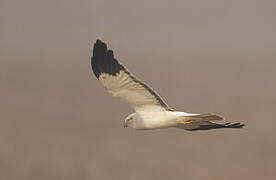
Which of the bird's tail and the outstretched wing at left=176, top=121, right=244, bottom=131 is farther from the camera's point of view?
the outstretched wing at left=176, top=121, right=244, bottom=131

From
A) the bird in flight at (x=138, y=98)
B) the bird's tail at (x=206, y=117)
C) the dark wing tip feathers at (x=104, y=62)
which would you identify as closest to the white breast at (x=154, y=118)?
the bird in flight at (x=138, y=98)

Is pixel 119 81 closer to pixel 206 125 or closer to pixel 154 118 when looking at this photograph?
pixel 154 118

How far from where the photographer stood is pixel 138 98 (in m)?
4.51

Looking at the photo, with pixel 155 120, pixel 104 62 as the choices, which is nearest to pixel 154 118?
pixel 155 120

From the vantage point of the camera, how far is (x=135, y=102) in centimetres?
458

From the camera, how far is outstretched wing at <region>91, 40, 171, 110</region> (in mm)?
4227

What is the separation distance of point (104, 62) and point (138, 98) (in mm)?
464

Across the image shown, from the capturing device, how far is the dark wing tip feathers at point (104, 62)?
13.8ft

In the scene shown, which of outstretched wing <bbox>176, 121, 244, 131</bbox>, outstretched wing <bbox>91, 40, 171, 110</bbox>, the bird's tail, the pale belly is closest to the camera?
the bird's tail

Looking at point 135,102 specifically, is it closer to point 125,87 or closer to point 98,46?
point 125,87

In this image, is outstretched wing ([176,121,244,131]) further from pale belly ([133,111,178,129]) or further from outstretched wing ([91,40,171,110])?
outstretched wing ([91,40,171,110])

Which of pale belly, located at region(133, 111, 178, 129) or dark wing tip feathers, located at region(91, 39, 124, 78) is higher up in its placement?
dark wing tip feathers, located at region(91, 39, 124, 78)

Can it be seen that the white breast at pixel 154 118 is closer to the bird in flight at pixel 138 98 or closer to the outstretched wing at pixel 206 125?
the bird in flight at pixel 138 98

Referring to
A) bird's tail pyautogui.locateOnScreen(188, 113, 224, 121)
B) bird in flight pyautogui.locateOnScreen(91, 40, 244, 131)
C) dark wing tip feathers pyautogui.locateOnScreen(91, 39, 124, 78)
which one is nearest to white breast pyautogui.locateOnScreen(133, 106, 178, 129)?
bird in flight pyautogui.locateOnScreen(91, 40, 244, 131)
